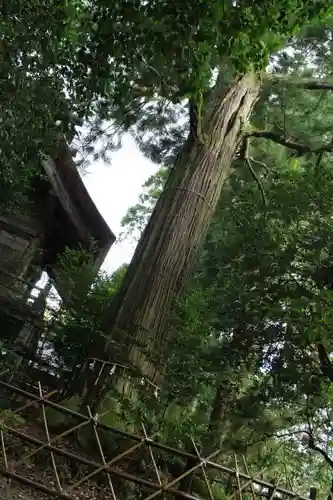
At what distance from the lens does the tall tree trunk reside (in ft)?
15.5

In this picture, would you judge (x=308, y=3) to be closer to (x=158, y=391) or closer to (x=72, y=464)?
(x=158, y=391)

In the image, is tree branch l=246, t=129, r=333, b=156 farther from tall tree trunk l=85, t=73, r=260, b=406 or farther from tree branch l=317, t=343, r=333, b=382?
tree branch l=317, t=343, r=333, b=382

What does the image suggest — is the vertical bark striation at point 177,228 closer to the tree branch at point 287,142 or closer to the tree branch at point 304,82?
the tree branch at point 287,142

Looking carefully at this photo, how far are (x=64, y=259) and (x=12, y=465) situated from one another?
357 centimetres

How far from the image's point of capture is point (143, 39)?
3170mm

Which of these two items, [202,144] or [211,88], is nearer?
[202,144]

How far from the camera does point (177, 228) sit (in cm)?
547

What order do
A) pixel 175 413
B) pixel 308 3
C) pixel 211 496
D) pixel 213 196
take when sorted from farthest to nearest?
1. pixel 213 196
2. pixel 175 413
3. pixel 211 496
4. pixel 308 3

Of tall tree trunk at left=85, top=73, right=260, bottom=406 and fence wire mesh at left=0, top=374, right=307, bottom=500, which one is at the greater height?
tall tree trunk at left=85, top=73, right=260, bottom=406

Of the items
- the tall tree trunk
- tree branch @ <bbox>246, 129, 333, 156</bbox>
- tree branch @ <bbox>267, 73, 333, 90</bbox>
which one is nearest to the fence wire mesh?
the tall tree trunk

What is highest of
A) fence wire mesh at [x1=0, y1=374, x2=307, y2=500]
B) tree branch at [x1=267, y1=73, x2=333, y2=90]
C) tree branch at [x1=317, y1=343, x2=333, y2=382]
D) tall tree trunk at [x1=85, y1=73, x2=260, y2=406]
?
tree branch at [x1=267, y1=73, x2=333, y2=90]

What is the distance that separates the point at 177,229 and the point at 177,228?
1 cm

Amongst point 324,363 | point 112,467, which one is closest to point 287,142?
point 324,363

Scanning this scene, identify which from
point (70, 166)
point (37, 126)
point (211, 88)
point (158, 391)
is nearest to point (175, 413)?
point (158, 391)
